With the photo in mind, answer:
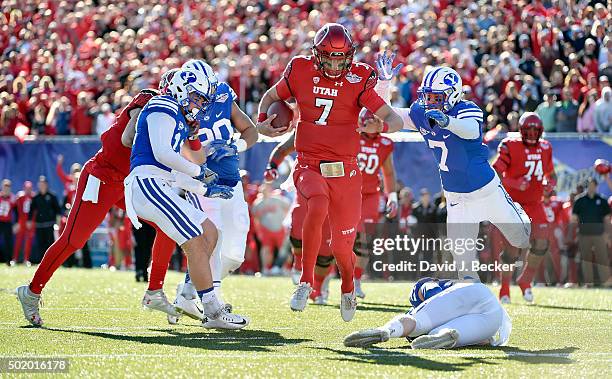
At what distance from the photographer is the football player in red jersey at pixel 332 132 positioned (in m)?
8.88

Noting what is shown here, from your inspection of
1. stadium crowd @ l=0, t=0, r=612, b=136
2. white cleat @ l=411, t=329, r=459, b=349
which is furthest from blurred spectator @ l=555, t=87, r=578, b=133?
white cleat @ l=411, t=329, r=459, b=349

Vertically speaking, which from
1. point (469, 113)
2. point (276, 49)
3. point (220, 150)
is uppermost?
point (276, 49)

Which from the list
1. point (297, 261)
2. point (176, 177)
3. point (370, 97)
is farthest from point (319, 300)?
point (176, 177)

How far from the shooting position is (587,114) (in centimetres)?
1642

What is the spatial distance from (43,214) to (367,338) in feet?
43.1

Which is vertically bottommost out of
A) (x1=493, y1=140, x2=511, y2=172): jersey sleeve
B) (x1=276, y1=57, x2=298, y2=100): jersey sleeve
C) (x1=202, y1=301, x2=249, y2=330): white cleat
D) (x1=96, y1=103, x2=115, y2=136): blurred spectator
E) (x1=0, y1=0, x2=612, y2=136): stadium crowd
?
(x1=202, y1=301, x2=249, y2=330): white cleat

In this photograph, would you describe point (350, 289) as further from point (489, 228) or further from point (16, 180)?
point (16, 180)

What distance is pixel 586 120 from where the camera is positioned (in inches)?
647

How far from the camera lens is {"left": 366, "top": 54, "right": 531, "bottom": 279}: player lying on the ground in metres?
9.45

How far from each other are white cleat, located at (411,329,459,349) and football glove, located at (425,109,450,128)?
2.20 metres

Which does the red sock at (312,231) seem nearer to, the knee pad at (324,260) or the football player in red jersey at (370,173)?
the knee pad at (324,260)

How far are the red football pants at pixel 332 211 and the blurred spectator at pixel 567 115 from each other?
7.94 m

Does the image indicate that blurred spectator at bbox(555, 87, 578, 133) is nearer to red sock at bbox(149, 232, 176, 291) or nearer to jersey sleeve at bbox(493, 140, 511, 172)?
jersey sleeve at bbox(493, 140, 511, 172)

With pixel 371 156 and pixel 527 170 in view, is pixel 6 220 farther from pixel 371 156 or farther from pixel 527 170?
pixel 527 170
